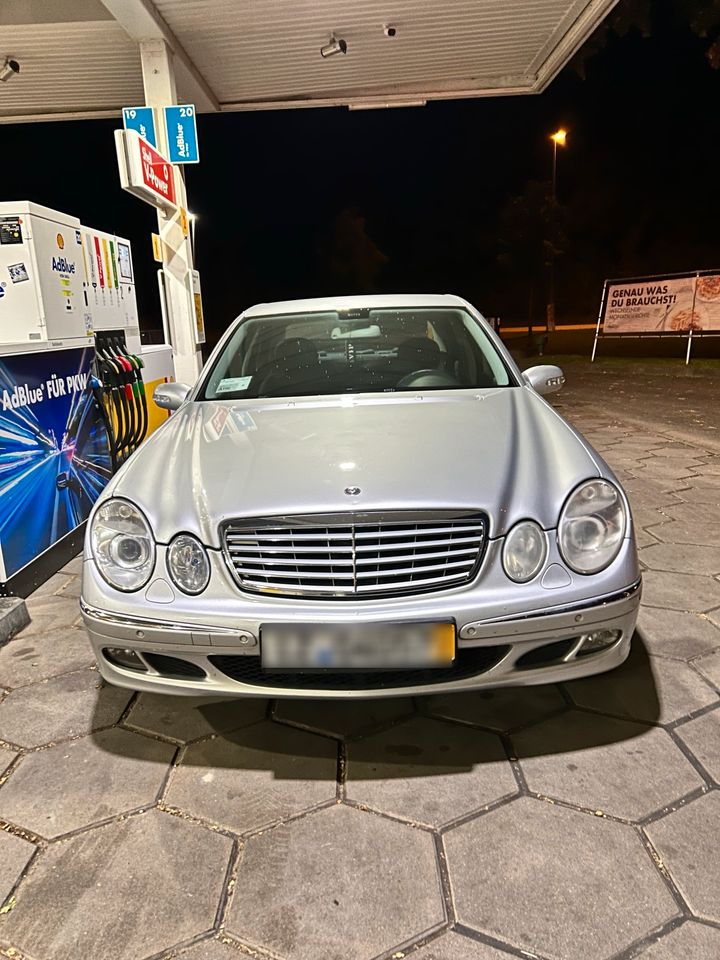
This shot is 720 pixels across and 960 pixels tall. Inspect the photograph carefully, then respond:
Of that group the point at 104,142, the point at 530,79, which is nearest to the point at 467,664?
the point at 530,79

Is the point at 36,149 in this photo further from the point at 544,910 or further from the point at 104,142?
the point at 544,910

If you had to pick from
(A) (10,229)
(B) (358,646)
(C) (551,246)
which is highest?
(C) (551,246)

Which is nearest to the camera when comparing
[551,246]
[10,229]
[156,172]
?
[10,229]

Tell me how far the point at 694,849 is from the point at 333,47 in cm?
725

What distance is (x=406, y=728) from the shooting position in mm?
2053

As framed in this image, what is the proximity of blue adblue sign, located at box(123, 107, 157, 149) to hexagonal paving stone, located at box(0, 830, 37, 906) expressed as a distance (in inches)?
247

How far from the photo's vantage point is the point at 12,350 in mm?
3021

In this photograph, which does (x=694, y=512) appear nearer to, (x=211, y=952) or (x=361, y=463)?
(x=361, y=463)

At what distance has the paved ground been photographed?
1386 mm

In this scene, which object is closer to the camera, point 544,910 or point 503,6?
point 544,910

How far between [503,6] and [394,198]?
58.6 meters

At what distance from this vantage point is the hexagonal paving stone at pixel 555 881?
1.37 m

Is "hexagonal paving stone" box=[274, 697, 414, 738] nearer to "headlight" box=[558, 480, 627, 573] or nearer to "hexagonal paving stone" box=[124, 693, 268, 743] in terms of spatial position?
"hexagonal paving stone" box=[124, 693, 268, 743]

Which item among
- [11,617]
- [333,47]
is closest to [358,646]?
[11,617]
